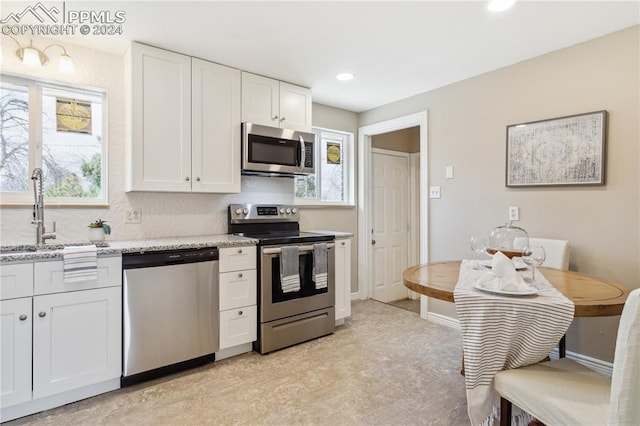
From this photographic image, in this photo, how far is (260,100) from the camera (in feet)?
10.3

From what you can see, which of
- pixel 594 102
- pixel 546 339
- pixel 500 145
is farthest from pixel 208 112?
pixel 594 102

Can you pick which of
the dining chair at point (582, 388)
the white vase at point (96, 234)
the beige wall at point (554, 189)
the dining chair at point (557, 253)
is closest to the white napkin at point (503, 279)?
the dining chair at point (582, 388)

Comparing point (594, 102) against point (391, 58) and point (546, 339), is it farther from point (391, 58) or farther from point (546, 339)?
point (546, 339)

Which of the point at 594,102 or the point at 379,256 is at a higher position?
the point at 594,102

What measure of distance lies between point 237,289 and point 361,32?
2147mm

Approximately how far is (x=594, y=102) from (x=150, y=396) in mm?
3685

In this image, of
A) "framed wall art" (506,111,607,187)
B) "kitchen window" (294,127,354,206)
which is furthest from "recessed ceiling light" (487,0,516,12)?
"kitchen window" (294,127,354,206)

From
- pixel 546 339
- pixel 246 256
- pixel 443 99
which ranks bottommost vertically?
pixel 546 339

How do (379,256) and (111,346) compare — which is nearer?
(111,346)

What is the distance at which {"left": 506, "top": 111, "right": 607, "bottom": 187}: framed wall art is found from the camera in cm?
241

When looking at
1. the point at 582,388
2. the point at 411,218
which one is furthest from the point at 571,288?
the point at 411,218

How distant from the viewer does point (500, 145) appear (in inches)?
117

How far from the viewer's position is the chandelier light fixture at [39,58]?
232 cm

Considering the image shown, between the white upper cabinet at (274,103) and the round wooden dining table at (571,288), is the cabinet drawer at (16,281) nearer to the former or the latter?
the white upper cabinet at (274,103)
